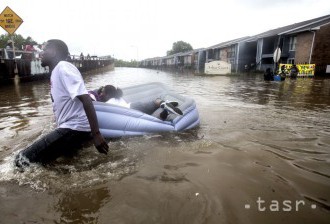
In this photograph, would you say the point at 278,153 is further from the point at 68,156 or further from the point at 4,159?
the point at 4,159

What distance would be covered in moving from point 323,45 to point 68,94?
83.9ft

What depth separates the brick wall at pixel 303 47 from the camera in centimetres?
2319

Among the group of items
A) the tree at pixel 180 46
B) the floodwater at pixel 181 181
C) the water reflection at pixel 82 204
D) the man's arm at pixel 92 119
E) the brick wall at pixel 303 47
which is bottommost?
the water reflection at pixel 82 204

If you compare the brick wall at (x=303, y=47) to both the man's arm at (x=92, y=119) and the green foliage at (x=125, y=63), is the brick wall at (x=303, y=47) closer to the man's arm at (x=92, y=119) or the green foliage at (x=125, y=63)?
the man's arm at (x=92, y=119)

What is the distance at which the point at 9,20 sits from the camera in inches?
485

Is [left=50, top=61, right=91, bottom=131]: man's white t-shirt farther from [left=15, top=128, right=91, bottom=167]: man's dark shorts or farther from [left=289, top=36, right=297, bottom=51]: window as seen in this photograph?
[left=289, top=36, right=297, bottom=51]: window

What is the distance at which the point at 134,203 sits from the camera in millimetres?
2391

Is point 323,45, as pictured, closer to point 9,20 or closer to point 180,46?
point 9,20

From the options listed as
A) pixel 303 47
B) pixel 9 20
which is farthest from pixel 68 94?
pixel 303 47

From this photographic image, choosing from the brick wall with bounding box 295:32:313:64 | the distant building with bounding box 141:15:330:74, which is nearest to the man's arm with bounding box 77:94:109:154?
the distant building with bounding box 141:15:330:74

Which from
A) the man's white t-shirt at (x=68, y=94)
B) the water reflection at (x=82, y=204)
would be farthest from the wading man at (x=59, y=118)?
the water reflection at (x=82, y=204)

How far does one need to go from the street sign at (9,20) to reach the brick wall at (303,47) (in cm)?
2277

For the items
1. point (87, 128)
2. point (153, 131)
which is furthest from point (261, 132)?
point (87, 128)

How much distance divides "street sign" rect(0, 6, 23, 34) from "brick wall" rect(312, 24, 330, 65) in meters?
22.9
